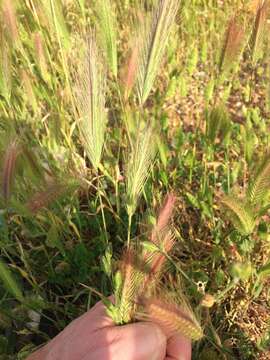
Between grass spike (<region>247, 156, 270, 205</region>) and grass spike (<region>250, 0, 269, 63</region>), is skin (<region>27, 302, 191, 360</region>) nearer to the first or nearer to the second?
grass spike (<region>247, 156, 270, 205</region>)

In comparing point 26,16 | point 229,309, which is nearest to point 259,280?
point 229,309

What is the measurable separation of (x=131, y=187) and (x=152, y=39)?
259mm

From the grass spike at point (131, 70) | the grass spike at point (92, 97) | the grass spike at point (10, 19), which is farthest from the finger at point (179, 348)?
the grass spike at point (10, 19)

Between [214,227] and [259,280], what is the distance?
8.3 inches

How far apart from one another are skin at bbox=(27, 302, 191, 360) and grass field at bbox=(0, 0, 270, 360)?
0.10ft

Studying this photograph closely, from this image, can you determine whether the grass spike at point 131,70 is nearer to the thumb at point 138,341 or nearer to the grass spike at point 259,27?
the grass spike at point 259,27

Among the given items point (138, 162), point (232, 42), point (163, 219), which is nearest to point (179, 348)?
point (163, 219)

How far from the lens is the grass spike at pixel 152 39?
0.81 metres

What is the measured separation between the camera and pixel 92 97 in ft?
2.60

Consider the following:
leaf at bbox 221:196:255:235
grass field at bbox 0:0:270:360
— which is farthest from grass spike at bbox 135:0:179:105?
leaf at bbox 221:196:255:235

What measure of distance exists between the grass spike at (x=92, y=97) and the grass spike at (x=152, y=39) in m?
0.08

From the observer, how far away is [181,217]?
4.19ft

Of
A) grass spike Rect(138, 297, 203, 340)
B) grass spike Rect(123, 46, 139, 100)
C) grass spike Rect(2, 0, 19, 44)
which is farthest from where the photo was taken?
grass spike Rect(2, 0, 19, 44)

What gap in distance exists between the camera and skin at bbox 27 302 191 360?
0.78 metres
